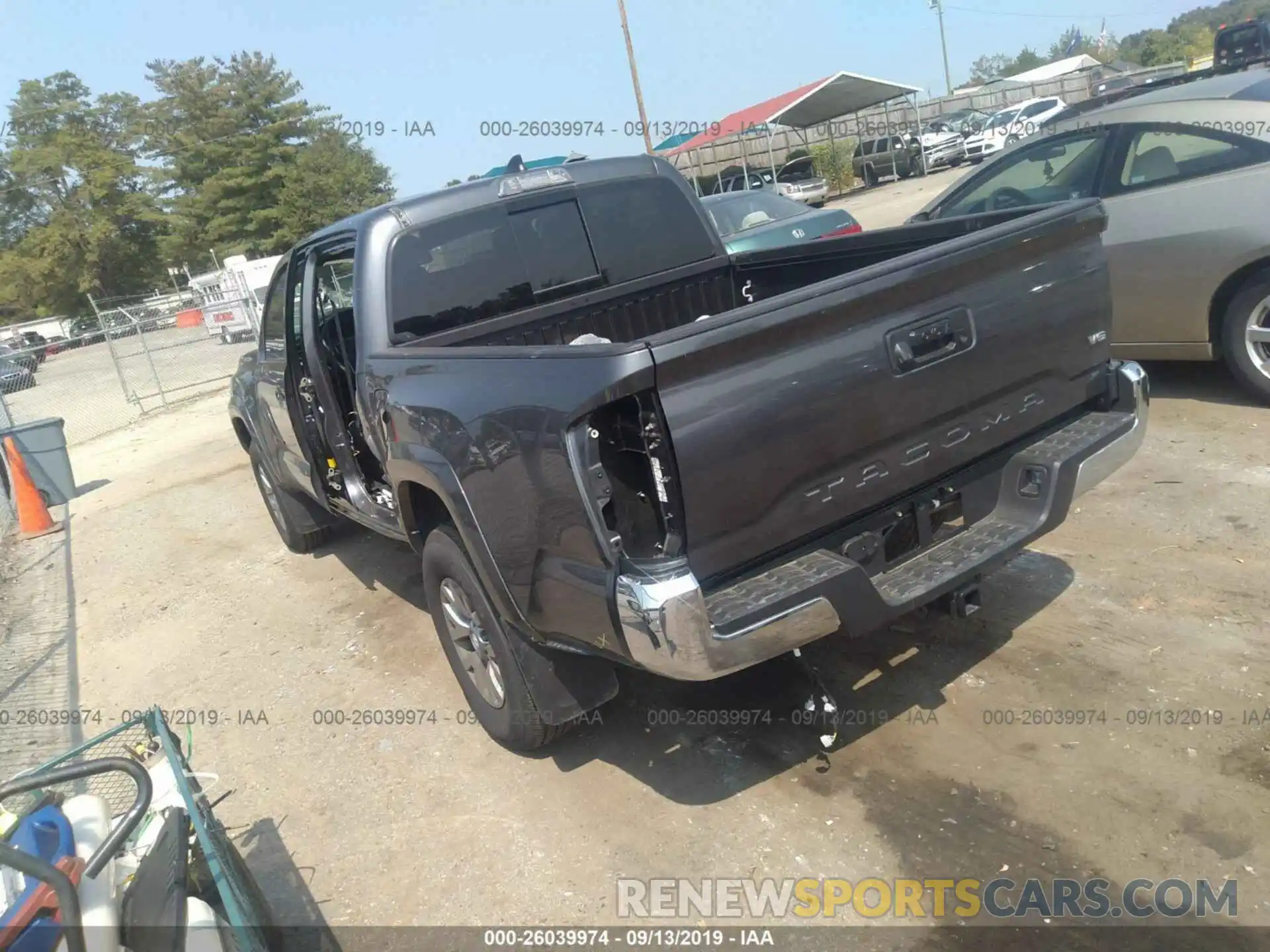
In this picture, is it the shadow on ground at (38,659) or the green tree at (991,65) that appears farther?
the green tree at (991,65)

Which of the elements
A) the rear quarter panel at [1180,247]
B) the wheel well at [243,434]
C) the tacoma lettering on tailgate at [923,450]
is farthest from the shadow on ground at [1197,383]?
the wheel well at [243,434]

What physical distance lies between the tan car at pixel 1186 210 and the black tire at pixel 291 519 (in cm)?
540

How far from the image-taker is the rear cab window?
13.6 ft

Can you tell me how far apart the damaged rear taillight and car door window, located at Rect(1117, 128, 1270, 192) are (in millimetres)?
4609

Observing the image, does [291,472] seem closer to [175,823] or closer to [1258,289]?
[175,823]

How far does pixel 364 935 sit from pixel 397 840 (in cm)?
46

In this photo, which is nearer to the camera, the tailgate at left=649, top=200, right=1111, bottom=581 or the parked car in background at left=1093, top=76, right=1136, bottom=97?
Answer: the tailgate at left=649, top=200, right=1111, bottom=581

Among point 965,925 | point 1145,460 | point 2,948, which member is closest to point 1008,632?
point 965,925

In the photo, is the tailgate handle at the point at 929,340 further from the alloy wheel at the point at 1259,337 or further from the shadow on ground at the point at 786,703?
the alloy wheel at the point at 1259,337

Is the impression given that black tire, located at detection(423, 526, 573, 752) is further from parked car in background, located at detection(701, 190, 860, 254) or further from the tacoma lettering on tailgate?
parked car in background, located at detection(701, 190, 860, 254)

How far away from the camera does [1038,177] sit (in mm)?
6520

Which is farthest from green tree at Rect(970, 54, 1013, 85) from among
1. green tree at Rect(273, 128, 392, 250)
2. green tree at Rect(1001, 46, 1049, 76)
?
green tree at Rect(273, 128, 392, 250)

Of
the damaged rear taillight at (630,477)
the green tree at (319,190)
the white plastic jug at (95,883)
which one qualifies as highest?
the green tree at (319,190)

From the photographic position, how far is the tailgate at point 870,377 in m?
2.71
